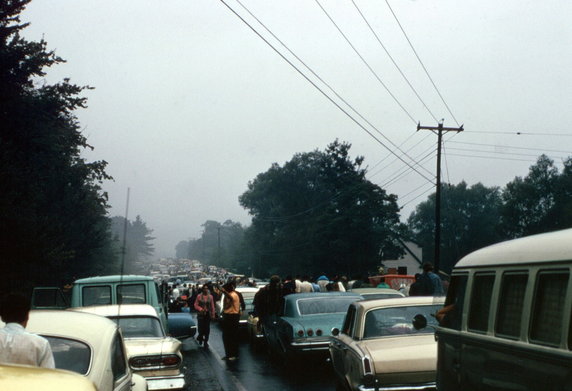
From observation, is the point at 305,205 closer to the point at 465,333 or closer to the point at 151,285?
the point at 151,285

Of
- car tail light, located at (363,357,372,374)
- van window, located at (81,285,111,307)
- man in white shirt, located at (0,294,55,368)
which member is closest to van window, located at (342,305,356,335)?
car tail light, located at (363,357,372,374)

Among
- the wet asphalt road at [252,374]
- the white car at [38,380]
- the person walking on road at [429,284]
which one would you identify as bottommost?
the wet asphalt road at [252,374]

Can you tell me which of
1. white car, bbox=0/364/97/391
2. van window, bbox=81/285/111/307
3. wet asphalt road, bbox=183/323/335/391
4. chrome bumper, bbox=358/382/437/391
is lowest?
wet asphalt road, bbox=183/323/335/391

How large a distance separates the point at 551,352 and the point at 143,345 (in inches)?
252

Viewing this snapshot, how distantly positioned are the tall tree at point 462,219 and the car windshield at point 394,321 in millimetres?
104211

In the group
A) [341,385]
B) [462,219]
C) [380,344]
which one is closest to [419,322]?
[380,344]

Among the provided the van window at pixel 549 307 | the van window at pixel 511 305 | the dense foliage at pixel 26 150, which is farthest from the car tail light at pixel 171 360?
the dense foliage at pixel 26 150

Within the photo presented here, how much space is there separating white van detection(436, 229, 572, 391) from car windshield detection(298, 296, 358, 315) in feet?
25.1

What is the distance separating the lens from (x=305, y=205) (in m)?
103

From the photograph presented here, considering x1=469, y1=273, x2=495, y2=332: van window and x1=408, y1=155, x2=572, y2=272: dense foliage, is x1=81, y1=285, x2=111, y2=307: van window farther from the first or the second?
x1=408, y1=155, x2=572, y2=272: dense foliage

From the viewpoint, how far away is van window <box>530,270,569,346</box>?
5.41 metres

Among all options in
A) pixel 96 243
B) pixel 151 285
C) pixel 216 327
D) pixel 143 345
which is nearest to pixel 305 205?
pixel 96 243

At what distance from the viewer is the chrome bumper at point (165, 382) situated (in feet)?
33.6

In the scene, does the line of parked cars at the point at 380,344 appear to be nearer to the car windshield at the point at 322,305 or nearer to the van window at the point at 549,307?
the car windshield at the point at 322,305
